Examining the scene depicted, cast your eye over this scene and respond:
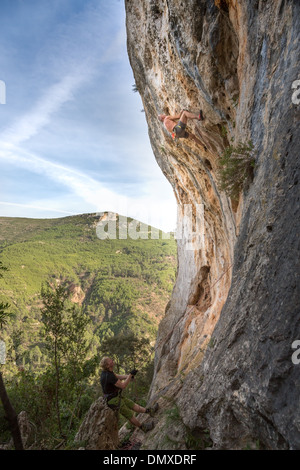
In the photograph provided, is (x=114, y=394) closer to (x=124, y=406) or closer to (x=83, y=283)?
(x=124, y=406)

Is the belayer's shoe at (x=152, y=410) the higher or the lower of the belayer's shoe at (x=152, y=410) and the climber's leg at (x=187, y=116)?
the lower

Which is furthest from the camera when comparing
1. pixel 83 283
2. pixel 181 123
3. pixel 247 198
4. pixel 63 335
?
pixel 83 283

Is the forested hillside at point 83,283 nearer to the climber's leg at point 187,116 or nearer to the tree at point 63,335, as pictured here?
the tree at point 63,335

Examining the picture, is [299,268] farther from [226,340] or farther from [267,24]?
[267,24]

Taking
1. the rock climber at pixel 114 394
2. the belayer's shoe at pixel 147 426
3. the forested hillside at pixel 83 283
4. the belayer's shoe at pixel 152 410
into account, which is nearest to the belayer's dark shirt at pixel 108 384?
the rock climber at pixel 114 394

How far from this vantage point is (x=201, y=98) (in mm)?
7859

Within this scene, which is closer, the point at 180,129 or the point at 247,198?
the point at 247,198

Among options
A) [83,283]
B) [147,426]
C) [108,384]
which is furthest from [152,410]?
[83,283]

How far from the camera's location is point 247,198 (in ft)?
17.3

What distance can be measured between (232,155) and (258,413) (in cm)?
456

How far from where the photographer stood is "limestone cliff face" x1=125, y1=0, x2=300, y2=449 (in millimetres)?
3279

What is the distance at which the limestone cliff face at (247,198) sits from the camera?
10.8ft

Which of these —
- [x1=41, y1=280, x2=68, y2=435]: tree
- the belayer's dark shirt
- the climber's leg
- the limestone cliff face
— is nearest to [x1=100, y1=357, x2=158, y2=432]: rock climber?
the belayer's dark shirt
